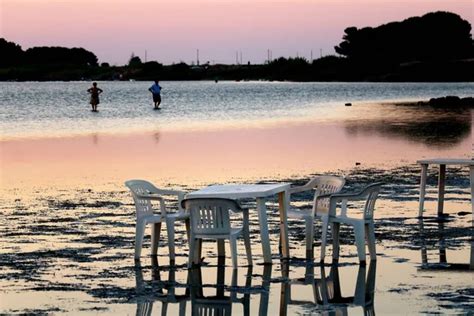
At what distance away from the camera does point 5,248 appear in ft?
48.6

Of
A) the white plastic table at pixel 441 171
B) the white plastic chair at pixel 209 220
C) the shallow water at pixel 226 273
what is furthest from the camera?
the white plastic table at pixel 441 171

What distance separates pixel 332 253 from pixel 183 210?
5.47 feet

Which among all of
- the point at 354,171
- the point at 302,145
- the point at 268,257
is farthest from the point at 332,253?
the point at 302,145

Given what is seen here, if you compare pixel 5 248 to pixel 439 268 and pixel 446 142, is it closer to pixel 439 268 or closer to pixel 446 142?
pixel 439 268

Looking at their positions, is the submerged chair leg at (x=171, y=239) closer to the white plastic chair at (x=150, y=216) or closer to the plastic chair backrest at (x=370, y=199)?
the white plastic chair at (x=150, y=216)

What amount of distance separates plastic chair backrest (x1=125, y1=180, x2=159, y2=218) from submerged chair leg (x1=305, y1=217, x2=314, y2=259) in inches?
67.5

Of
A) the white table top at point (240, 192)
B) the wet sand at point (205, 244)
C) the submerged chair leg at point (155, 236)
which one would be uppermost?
the white table top at point (240, 192)

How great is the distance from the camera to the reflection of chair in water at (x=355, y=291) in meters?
11.4

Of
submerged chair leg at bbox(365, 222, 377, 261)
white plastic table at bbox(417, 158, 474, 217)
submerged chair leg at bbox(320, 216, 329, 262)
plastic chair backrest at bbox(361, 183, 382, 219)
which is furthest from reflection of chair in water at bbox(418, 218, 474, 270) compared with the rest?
submerged chair leg at bbox(320, 216, 329, 262)

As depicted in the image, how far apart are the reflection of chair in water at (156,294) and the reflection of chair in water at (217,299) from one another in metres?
0.10

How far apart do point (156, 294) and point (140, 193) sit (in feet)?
9.17

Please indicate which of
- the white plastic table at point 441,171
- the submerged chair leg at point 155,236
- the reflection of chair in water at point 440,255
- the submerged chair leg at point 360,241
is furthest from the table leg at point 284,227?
the white plastic table at point 441,171

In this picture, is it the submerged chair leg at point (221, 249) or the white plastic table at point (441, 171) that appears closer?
the submerged chair leg at point (221, 249)

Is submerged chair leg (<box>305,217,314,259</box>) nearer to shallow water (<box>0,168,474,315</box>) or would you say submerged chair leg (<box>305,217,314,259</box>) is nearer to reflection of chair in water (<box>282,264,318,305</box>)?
shallow water (<box>0,168,474,315</box>)
